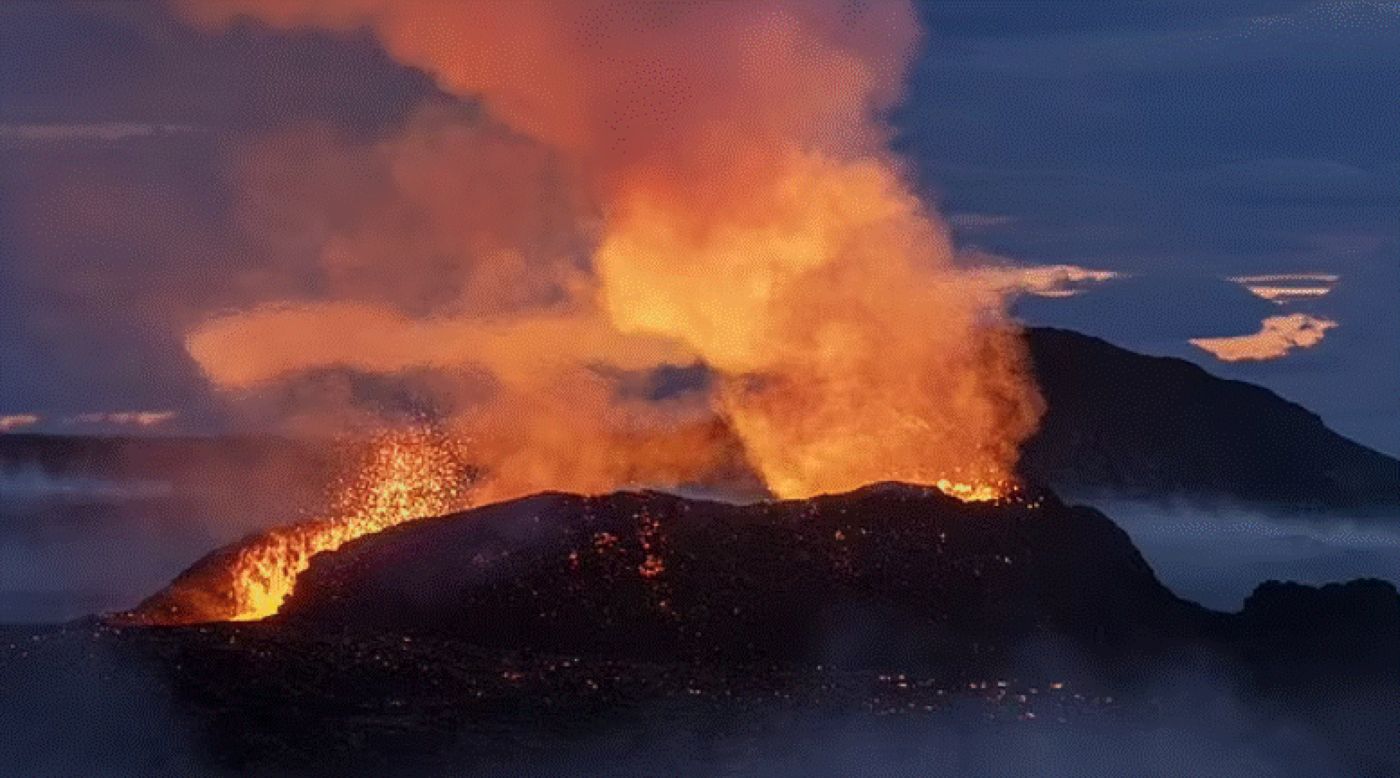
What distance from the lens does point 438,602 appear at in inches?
3349

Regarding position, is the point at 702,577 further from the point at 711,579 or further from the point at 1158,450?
the point at 1158,450

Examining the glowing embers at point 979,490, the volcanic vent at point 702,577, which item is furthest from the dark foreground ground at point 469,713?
the glowing embers at point 979,490

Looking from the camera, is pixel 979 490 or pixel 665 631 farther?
pixel 979 490

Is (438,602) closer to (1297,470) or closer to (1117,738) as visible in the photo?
(1117,738)

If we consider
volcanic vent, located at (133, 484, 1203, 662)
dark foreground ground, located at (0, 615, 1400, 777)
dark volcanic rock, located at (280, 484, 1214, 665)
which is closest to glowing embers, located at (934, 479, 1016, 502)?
dark volcanic rock, located at (280, 484, 1214, 665)

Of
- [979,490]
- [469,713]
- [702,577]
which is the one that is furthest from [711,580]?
[979,490]

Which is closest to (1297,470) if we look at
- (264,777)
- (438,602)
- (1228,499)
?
(1228,499)

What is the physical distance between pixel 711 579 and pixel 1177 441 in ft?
239

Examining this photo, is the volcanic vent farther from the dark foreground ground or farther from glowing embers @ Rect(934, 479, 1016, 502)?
glowing embers @ Rect(934, 479, 1016, 502)

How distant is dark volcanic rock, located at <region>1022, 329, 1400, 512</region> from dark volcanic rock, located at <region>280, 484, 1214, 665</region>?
39254 mm

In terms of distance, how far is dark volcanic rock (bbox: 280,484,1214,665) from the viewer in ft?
278

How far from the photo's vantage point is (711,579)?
8569 cm

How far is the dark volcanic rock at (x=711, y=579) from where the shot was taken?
84625mm

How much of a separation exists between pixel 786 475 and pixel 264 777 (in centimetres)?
3019
